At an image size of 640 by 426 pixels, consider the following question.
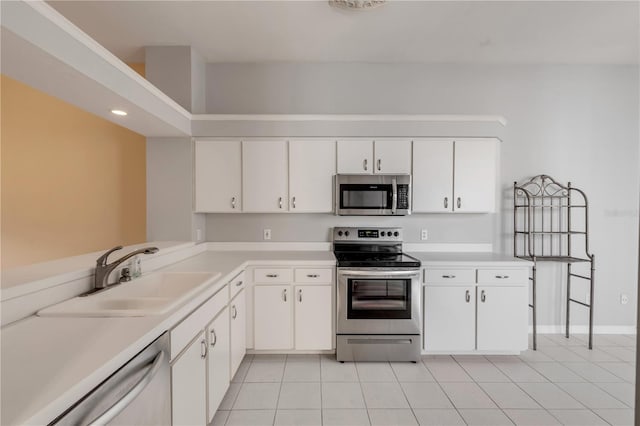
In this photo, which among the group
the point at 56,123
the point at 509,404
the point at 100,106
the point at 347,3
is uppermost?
the point at 347,3

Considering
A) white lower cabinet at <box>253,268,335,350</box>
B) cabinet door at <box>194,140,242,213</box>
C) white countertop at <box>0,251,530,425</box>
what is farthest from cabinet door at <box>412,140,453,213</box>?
white countertop at <box>0,251,530,425</box>

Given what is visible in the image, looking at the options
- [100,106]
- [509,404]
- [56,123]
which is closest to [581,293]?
[509,404]

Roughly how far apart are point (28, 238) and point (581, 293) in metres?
6.35

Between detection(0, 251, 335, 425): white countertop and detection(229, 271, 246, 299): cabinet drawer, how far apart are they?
73cm

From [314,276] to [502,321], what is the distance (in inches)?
70.9

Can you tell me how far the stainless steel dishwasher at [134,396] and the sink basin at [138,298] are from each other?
21 cm

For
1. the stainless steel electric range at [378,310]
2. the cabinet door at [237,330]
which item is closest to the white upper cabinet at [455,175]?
the stainless steel electric range at [378,310]

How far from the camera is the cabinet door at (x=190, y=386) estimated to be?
56.1 inches

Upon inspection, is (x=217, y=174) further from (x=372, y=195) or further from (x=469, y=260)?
(x=469, y=260)

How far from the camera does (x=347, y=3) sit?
242 centimetres

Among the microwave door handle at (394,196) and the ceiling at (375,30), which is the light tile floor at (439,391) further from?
the ceiling at (375,30)

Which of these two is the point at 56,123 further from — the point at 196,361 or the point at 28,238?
the point at 196,361

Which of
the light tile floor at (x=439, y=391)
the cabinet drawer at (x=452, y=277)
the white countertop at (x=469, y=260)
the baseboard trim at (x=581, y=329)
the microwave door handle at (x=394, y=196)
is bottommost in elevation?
the light tile floor at (x=439, y=391)

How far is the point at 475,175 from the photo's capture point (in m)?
3.17
